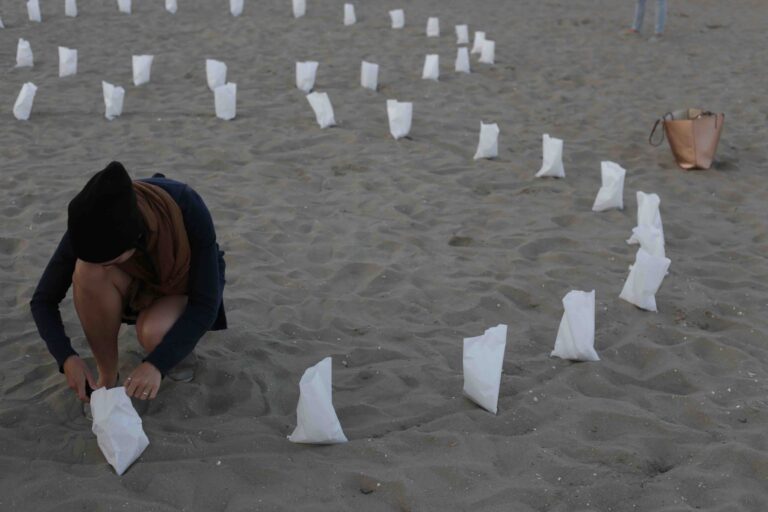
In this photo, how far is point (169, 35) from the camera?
918 centimetres

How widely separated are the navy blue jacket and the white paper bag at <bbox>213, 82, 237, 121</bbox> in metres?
3.80

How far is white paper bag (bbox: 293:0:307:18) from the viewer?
10.2 meters

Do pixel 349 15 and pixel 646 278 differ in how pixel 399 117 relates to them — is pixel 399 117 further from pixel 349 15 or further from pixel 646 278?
pixel 349 15

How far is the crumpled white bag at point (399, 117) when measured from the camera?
5934 mm

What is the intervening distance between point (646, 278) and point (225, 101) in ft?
12.6

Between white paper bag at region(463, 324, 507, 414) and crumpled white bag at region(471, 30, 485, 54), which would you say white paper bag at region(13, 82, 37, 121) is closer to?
crumpled white bag at region(471, 30, 485, 54)

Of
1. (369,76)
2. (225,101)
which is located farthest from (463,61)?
(225,101)

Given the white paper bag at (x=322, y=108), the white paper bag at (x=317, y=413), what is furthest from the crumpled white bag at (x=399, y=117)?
the white paper bag at (x=317, y=413)

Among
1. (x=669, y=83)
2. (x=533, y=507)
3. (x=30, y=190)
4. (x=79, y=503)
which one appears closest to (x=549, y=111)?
(x=669, y=83)

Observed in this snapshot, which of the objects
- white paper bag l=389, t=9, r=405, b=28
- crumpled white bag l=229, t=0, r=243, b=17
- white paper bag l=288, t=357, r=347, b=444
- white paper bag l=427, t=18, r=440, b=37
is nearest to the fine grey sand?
white paper bag l=288, t=357, r=347, b=444

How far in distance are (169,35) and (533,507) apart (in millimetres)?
8044

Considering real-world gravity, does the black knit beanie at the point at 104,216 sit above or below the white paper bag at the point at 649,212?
above

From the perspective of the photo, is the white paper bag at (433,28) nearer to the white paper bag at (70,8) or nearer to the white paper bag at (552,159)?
the white paper bag at (70,8)

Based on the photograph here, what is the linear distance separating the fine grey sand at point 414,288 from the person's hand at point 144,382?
18 centimetres
